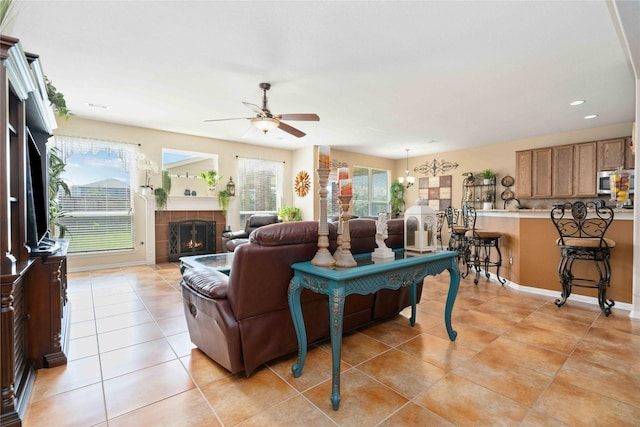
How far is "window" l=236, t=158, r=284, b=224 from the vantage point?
6984 mm

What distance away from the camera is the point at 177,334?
2.53 metres

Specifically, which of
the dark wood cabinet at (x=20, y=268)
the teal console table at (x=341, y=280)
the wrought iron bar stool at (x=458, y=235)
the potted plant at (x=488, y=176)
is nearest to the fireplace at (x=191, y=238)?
the dark wood cabinet at (x=20, y=268)

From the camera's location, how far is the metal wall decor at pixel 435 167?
7.77 m

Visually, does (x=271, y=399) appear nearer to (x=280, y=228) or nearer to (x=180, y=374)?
(x=180, y=374)

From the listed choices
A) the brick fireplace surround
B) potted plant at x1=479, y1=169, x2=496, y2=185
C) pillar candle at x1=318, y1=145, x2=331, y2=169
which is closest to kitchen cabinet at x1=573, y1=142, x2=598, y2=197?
potted plant at x1=479, y1=169, x2=496, y2=185

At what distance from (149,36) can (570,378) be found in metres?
4.14

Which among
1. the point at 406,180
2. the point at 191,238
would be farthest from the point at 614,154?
the point at 191,238

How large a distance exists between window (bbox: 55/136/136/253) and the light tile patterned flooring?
110 inches

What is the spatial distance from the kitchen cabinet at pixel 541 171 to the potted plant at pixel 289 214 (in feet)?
16.8

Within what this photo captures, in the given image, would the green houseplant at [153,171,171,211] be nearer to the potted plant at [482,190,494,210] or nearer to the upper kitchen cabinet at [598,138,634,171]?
the potted plant at [482,190,494,210]

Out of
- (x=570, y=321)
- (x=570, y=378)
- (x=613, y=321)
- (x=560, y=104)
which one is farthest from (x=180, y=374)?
(x=560, y=104)

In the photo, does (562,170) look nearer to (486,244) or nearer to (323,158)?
(486,244)

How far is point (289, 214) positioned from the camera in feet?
24.1

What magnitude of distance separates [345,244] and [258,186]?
228 inches
